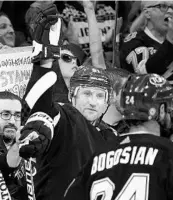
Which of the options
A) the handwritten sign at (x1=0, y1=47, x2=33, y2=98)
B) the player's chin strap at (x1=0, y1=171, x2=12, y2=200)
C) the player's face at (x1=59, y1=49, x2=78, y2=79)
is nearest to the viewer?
the player's chin strap at (x1=0, y1=171, x2=12, y2=200)

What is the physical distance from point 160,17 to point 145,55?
39 centimetres

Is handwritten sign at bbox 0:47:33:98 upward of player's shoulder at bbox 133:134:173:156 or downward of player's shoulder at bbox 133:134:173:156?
downward

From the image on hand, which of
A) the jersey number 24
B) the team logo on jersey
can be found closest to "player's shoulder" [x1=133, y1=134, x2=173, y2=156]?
the jersey number 24

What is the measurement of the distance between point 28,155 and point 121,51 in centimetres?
307

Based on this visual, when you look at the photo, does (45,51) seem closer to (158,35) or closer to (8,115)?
(8,115)

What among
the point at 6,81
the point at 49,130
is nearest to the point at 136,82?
the point at 49,130

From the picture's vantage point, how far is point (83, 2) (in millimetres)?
7477

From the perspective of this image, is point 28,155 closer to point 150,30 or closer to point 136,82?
point 136,82

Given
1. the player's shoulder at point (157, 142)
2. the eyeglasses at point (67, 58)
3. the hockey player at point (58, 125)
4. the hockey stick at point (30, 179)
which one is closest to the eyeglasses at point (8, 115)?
the hockey player at point (58, 125)

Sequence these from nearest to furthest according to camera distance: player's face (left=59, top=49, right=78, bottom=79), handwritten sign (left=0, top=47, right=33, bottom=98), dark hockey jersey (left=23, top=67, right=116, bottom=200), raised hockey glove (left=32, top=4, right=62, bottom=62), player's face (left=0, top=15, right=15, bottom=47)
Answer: raised hockey glove (left=32, top=4, right=62, bottom=62)
dark hockey jersey (left=23, top=67, right=116, bottom=200)
handwritten sign (left=0, top=47, right=33, bottom=98)
player's face (left=59, top=49, right=78, bottom=79)
player's face (left=0, top=15, right=15, bottom=47)

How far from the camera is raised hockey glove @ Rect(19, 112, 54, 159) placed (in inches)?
175

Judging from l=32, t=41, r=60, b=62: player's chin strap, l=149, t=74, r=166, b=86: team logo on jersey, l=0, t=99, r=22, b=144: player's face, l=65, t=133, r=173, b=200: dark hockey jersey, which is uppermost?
l=32, t=41, r=60, b=62: player's chin strap

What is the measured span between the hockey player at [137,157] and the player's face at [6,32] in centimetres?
365

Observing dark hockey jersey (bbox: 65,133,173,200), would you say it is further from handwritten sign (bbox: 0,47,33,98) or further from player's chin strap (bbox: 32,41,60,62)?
handwritten sign (bbox: 0,47,33,98)
